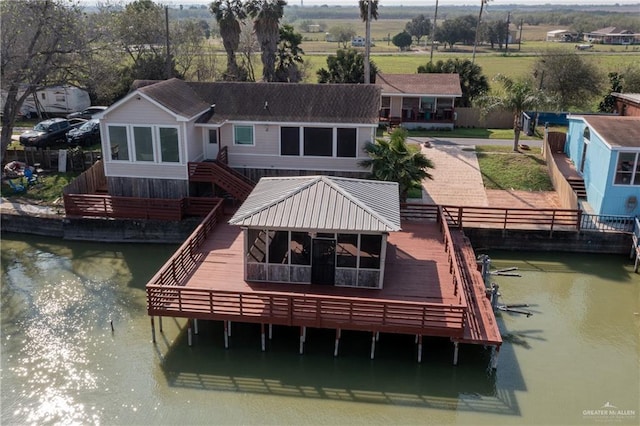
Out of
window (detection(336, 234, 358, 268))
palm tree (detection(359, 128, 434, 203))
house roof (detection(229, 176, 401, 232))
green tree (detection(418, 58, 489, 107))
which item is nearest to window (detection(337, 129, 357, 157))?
palm tree (detection(359, 128, 434, 203))

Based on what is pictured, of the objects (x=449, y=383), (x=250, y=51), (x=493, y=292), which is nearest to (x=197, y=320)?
(x=449, y=383)

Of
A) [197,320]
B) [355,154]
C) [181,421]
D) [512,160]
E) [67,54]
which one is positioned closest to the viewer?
[181,421]

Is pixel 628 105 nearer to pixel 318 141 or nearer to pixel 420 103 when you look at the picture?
pixel 420 103

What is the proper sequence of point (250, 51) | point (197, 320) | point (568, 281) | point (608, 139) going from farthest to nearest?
1. point (250, 51)
2. point (608, 139)
3. point (568, 281)
4. point (197, 320)

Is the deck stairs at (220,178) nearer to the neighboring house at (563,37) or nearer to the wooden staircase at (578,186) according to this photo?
the wooden staircase at (578,186)

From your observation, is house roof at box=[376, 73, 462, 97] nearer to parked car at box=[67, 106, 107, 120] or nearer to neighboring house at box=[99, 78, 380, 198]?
neighboring house at box=[99, 78, 380, 198]

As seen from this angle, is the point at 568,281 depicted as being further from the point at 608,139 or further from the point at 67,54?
the point at 67,54

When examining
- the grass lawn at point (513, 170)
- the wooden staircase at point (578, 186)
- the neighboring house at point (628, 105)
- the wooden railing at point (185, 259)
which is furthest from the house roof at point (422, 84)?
the wooden railing at point (185, 259)
